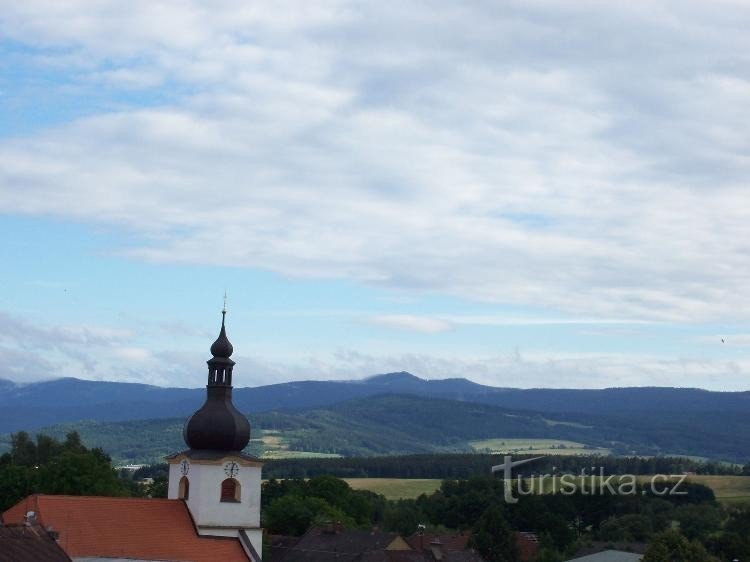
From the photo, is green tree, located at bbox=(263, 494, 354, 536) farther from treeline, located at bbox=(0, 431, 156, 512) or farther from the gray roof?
treeline, located at bbox=(0, 431, 156, 512)

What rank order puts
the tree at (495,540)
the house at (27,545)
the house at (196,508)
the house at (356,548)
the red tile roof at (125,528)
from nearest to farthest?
the house at (27,545) → the red tile roof at (125,528) → the house at (196,508) → the house at (356,548) → the tree at (495,540)

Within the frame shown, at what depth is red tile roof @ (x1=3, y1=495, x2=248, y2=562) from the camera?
61.3m

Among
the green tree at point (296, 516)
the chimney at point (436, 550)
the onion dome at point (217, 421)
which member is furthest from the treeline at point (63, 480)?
the green tree at point (296, 516)

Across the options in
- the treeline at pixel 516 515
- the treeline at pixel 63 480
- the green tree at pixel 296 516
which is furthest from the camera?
the treeline at pixel 516 515

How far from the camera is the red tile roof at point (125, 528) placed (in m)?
61.3

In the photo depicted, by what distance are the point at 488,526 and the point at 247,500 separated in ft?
167

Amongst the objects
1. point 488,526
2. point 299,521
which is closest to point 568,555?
point 488,526

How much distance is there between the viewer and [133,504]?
64.5m

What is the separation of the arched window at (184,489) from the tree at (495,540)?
49.9 m

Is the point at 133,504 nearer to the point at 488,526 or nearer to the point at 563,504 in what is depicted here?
the point at 488,526

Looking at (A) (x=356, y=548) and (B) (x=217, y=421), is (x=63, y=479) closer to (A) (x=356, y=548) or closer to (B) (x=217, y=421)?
(B) (x=217, y=421)

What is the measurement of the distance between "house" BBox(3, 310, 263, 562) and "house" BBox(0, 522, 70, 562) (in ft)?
28.2

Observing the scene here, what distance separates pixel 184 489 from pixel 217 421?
395 cm

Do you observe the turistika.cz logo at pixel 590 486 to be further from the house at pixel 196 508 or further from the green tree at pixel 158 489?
the house at pixel 196 508
